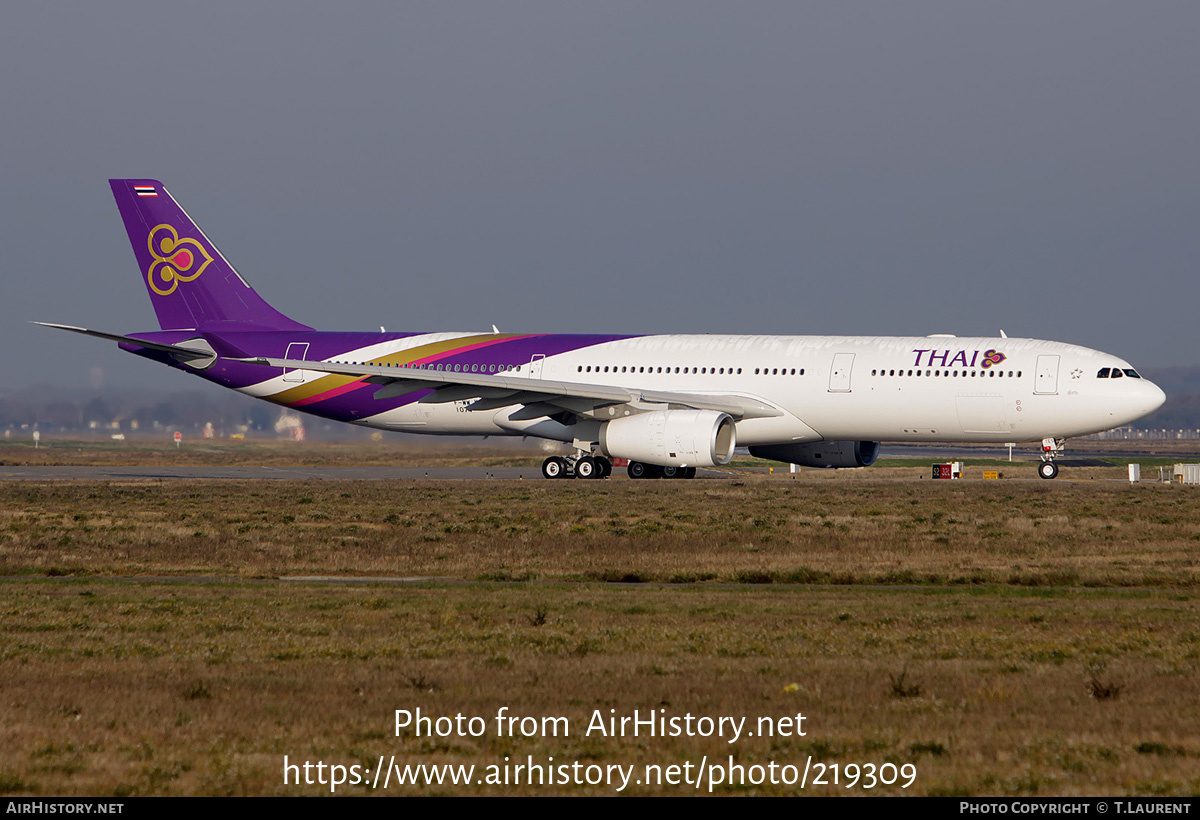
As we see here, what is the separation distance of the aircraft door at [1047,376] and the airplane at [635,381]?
1.5 inches

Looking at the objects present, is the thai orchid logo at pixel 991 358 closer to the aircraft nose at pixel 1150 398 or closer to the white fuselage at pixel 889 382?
→ the white fuselage at pixel 889 382

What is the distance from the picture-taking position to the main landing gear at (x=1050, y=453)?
37606 mm

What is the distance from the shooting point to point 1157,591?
16.9 meters

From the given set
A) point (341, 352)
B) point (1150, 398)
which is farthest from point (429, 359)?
point (1150, 398)

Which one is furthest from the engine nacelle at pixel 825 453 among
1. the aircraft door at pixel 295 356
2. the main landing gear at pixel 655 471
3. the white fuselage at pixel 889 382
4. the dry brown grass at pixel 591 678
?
the dry brown grass at pixel 591 678

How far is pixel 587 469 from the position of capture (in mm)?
39219

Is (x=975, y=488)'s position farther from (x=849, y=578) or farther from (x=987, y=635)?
(x=987, y=635)

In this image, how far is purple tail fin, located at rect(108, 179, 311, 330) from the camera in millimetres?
44531

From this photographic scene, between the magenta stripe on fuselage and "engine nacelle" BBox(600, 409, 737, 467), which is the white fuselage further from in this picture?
the magenta stripe on fuselage

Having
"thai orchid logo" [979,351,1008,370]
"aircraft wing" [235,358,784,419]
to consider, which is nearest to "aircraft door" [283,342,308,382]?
"aircraft wing" [235,358,784,419]

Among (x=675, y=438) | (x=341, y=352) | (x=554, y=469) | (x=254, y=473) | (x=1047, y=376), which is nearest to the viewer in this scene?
(x=675, y=438)

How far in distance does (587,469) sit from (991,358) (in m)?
12.3

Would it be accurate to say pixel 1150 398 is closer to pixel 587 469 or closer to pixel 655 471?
pixel 655 471

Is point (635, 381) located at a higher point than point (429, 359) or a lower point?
lower
